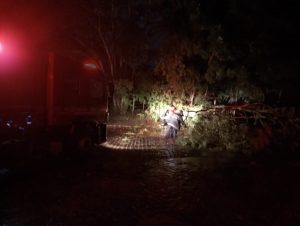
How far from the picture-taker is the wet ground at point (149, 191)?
637 cm

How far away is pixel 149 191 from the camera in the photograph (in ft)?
26.4

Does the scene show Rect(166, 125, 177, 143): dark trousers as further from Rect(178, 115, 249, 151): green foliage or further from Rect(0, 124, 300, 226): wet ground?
Rect(0, 124, 300, 226): wet ground

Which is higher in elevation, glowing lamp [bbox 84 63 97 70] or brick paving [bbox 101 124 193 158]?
glowing lamp [bbox 84 63 97 70]

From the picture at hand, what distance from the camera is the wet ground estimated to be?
637cm

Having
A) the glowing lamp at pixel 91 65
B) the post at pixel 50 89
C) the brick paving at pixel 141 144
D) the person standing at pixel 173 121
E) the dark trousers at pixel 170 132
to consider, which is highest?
the glowing lamp at pixel 91 65

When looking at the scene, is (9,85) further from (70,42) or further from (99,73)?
(70,42)

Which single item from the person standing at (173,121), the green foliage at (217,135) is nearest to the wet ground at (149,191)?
the green foliage at (217,135)

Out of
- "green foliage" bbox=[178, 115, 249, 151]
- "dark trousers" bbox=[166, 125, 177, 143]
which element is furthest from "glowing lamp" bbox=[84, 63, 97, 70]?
"green foliage" bbox=[178, 115, 249, 151]

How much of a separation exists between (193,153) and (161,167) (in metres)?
2.84

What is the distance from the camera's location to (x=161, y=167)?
34.9 ft

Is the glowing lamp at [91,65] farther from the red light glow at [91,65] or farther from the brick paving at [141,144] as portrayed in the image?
the brick paving at [141,144]

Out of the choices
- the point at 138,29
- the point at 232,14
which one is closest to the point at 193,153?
the point at 232,14

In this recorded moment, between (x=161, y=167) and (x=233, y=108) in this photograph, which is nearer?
(x=161, y=167)

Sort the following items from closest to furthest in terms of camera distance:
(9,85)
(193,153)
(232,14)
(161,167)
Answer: (9,85) < (161,167) < (193,153) < (232,14)
